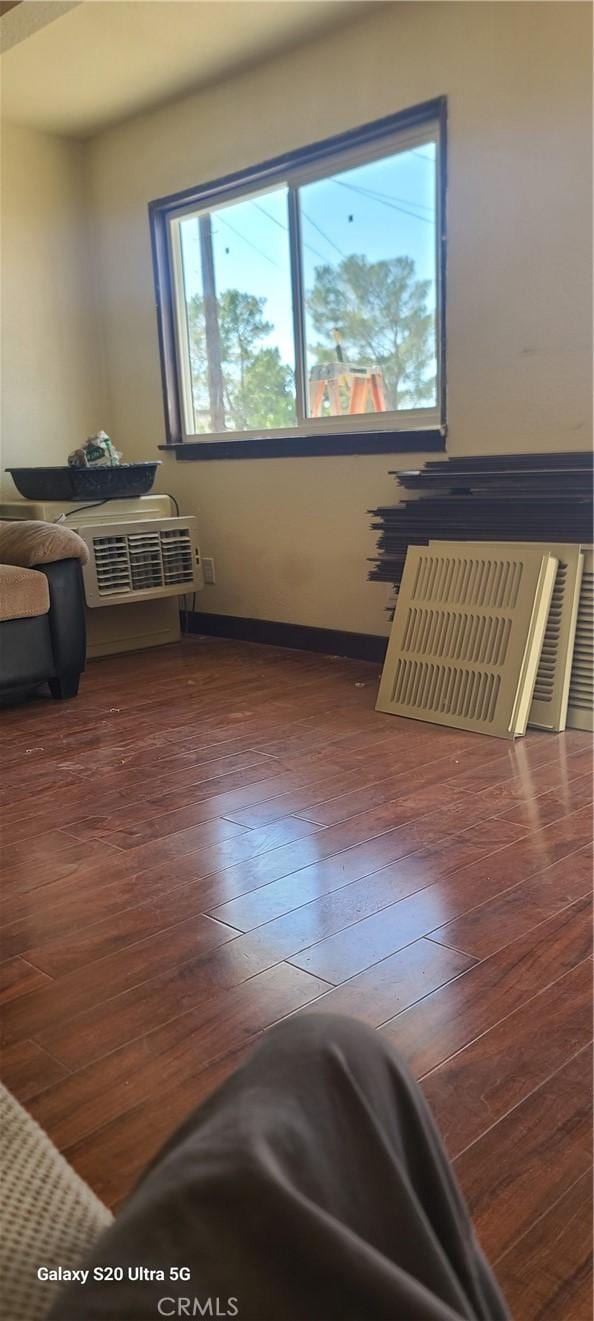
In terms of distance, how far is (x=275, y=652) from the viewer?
4.25m

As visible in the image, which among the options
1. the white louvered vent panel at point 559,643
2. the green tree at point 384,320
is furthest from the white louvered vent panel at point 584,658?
the green tree at point 384,320

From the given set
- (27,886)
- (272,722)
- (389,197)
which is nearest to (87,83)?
(389,197)

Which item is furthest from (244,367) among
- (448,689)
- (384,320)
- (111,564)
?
(448,689)

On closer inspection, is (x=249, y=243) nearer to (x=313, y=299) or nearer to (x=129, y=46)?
(x=313, y=299)

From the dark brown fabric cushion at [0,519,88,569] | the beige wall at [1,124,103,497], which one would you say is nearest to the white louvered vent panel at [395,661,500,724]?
the dark brown fabric cushion at [0,519,88,569]

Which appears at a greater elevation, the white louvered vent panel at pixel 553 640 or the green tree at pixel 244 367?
the green tree at pixel 244 367

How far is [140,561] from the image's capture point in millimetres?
4188

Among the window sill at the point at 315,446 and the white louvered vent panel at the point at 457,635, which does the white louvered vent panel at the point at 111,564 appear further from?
the white louvered vent panel at the point at 457,635

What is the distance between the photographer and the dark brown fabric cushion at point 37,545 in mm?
3342

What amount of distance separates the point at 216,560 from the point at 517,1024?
346 cm

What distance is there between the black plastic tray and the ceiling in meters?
1.57

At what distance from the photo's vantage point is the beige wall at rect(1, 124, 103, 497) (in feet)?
15.0

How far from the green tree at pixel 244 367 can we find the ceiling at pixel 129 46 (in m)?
0.89

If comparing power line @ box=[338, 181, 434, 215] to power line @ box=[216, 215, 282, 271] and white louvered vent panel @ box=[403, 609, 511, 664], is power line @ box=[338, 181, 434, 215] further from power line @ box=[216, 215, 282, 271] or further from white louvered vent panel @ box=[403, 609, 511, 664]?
white louvered vent panel @ box=[403, 609, 511, 664]
